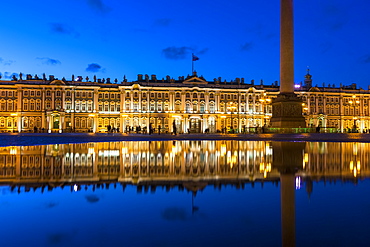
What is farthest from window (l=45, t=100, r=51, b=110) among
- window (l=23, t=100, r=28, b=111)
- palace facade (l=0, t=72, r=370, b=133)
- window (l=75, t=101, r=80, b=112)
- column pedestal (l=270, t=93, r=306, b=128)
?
column pedestal (l=270, t=93, r=306, b=128)

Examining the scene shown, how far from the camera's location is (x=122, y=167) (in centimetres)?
1035

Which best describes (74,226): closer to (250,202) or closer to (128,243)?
(128,243)

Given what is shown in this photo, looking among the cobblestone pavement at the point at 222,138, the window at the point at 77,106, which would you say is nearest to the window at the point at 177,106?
the window at the point at 77,106

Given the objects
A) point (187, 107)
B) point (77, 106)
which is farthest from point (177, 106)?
point (77, 106)

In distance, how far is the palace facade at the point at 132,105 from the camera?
76.1 metres

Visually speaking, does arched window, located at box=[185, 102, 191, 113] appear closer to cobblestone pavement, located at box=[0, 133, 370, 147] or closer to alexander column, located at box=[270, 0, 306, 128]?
cobblestone pavement, located at box=[0, 133, 370, 147]

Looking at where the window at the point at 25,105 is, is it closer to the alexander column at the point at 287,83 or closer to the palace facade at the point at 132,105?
the palace facade at the point at 132,105

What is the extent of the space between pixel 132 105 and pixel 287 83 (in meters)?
49.2

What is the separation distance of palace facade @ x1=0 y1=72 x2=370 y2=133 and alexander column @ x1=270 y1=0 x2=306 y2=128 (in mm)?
36821

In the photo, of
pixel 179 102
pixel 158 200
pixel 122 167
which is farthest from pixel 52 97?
pixel 158 200

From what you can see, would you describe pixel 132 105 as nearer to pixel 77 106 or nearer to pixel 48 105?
pixel 77 106

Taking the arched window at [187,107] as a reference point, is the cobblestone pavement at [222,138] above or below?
below

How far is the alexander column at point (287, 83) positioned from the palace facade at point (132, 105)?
36.8 metres

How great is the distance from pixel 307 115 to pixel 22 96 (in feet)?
211
